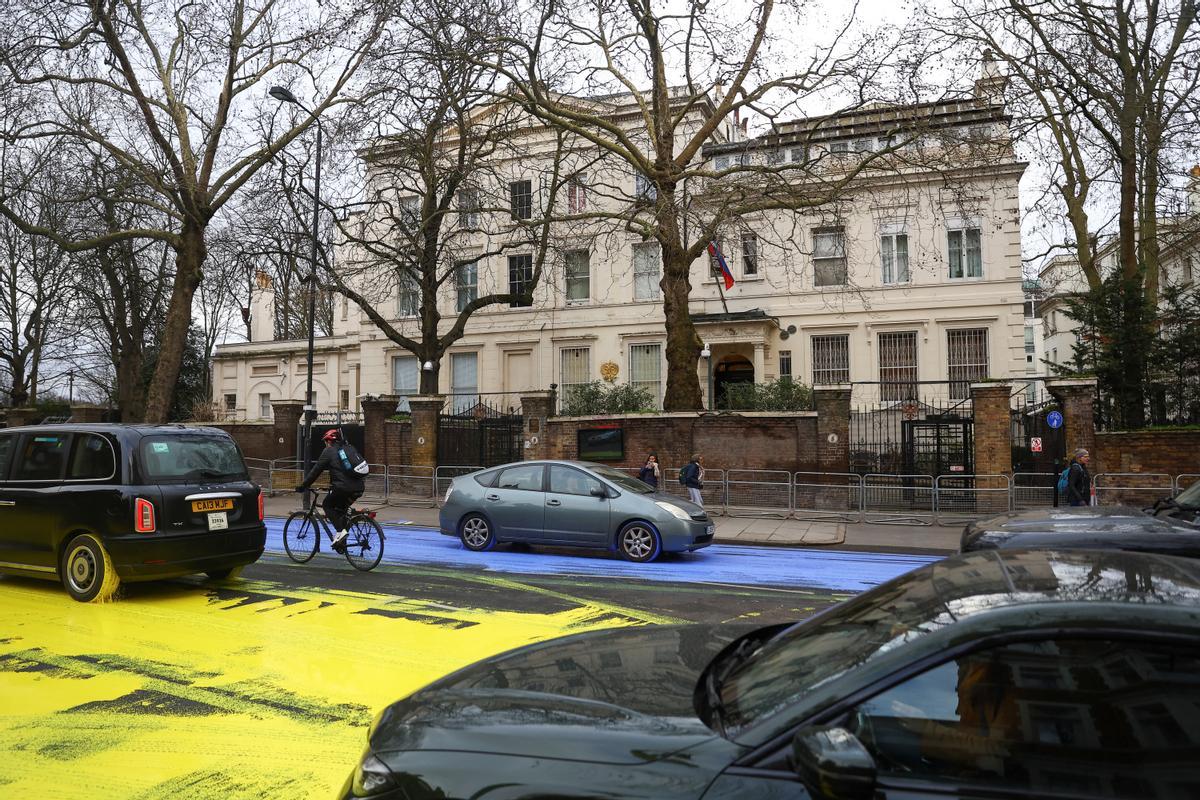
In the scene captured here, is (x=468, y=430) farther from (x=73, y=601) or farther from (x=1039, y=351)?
(x=1039, y=351)

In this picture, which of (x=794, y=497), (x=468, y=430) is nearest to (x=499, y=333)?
(x=468, y=430)

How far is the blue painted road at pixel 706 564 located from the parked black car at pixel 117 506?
11.1 feet

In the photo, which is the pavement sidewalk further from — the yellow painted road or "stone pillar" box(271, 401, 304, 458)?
"stone pillar" box(271, 401, 304, 458)

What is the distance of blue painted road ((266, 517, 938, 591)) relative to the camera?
10.4 meters

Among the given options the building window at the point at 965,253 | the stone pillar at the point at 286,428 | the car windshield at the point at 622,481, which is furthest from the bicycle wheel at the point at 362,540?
the building window at the point at 965,253

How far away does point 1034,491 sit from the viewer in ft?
60.0

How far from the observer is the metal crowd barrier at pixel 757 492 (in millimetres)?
18281

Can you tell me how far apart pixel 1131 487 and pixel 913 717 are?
1842 cm

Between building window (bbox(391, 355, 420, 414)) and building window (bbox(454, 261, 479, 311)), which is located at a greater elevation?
building window (bbox(454, 261, 479, 311))

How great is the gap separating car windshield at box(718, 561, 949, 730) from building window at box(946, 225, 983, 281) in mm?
28295

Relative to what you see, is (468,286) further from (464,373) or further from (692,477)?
(692,477)

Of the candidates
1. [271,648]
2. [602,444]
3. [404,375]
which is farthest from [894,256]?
[271,648]

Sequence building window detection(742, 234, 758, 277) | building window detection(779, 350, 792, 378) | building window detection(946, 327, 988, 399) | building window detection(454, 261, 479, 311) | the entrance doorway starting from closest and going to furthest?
building window detection(946, 327, 988, 399)
building window detection(779, 350, 792, 378)
building window detection(742, 234, 758, 277)
the entrance doorway
building window detection(454, 261, 479, 311)

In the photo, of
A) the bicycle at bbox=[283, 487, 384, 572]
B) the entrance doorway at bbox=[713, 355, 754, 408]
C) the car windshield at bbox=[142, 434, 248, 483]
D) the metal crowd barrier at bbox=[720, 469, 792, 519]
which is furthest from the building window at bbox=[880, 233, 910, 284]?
the car windshield at bbox=[142, 434, 248, 483]
